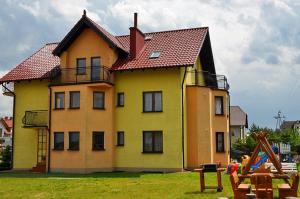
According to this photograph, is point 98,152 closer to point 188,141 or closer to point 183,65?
point 188,141

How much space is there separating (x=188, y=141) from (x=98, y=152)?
5.75 meters

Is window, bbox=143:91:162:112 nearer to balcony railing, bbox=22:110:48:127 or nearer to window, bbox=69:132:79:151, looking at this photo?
window, bbox=69:132:79:151

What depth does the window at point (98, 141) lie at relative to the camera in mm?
26827

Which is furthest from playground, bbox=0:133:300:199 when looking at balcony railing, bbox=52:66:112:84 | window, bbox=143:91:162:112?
balcony railing, bbox=52:66:112:84

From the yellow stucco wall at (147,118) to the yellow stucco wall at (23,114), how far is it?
5850 mm

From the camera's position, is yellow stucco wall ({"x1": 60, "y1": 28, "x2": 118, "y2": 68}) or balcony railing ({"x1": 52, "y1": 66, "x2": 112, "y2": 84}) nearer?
balcony railing ({"x1": 52, "y1": 66, "x2": 112, "y2": 84})

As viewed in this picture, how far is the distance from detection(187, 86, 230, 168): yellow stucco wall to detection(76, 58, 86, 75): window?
23.0 ft

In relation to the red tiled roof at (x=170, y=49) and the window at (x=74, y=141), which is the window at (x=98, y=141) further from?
the red tiled roof at (x=170, y=49)

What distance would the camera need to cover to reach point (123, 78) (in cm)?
2791

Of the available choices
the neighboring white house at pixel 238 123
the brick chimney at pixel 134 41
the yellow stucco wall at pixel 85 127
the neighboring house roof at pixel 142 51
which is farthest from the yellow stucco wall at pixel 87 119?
the neighboring white house at pixel 238 123

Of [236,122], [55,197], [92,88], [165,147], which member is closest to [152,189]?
[55,197]

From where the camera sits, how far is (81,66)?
28.3 meters

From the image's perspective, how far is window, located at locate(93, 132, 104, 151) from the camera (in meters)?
26.8

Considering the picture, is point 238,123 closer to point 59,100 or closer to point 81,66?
point 81,66
